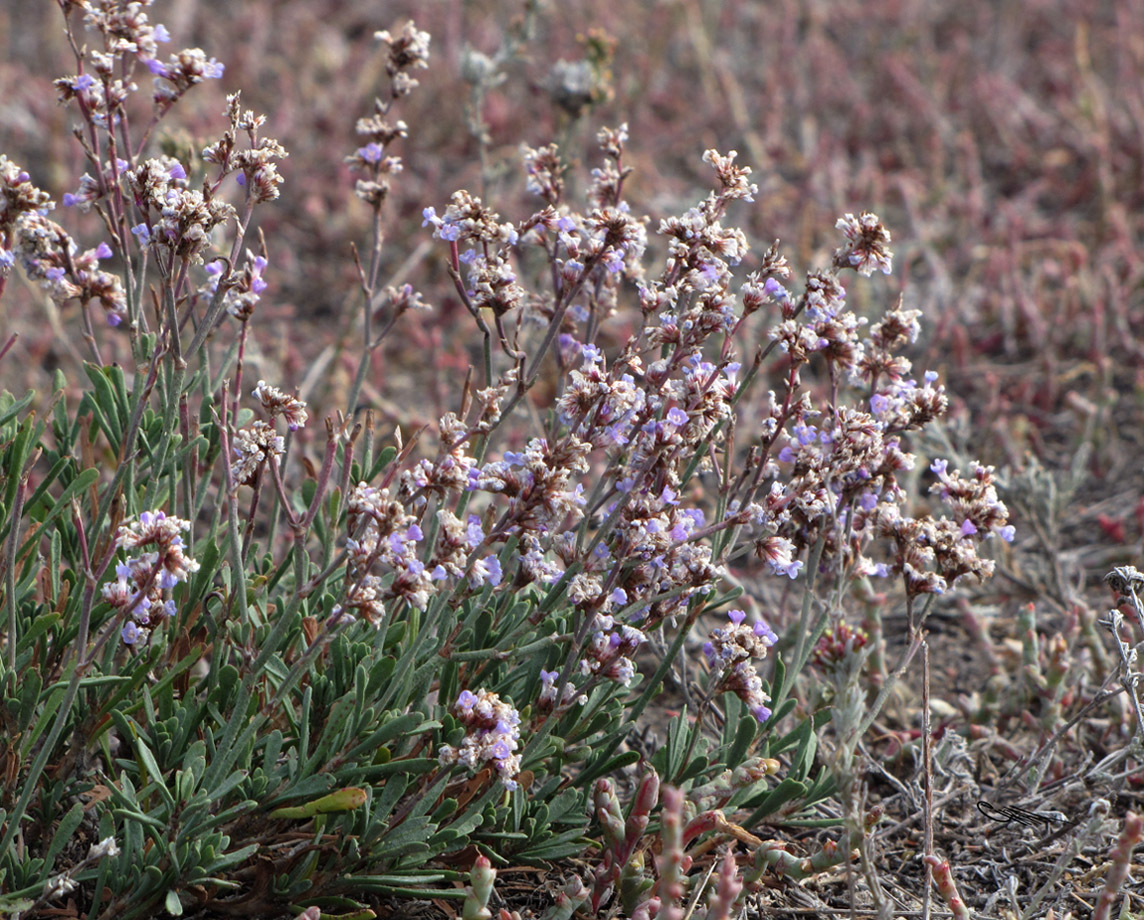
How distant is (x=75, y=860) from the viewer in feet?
7.90

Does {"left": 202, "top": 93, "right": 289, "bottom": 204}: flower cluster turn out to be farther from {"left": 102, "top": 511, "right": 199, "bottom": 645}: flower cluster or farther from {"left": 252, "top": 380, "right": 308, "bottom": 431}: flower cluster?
{"left": 102, "top": 511, "right": 199, "bottom": 645}: flower cluster

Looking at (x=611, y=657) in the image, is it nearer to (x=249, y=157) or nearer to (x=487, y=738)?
(x=487, y=738)

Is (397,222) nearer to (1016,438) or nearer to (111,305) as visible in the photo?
(1016,438)

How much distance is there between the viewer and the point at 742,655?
2225mm

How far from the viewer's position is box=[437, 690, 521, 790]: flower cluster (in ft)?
6.66

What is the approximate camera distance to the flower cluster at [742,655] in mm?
2236

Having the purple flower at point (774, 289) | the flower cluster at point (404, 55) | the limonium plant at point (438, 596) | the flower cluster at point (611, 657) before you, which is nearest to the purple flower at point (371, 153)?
the flower cluster at point (404, 55)

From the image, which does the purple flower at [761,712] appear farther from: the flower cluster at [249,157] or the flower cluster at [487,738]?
the flower cluster at [249,157]

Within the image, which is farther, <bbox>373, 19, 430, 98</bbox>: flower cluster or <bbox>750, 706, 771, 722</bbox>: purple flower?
<bbox>373, 19, 430, 98</bbox>: flower cluster

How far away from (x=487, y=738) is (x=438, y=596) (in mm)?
275

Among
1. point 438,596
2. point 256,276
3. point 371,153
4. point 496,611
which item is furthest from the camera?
point 371,153

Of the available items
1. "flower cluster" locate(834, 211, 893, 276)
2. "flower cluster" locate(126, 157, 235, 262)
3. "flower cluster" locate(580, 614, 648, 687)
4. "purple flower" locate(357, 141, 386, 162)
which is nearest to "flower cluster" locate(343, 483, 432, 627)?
"flower cluster" locate(580, 614, 648, 687)

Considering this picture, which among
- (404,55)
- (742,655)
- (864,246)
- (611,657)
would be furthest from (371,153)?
(742,655)

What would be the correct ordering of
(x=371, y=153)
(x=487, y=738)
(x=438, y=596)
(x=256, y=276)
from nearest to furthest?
(x=487, y=738) < (x=438, y=596) < (x=256, y=276) < (x=371, y=153)
